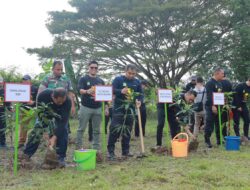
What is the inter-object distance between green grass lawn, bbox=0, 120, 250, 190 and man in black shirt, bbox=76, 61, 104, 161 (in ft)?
2.40

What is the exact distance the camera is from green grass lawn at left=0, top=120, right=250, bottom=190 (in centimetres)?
380

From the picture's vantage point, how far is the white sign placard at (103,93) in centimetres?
520

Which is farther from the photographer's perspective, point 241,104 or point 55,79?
point 241,104

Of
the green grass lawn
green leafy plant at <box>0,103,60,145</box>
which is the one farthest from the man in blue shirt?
green leafy plant at <box>0,103,60,145</box>

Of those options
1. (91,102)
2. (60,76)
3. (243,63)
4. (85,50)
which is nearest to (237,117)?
(91,102)

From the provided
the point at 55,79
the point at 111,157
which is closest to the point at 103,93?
the point at 55,79

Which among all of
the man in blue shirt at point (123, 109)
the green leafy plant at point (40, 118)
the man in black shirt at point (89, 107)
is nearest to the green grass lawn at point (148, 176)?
the man in blue shirt at point (123, 109)

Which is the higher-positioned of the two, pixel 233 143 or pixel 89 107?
pixel 89 107

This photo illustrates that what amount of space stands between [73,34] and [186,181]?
50.8 feet

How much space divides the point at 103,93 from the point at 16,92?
1419mm

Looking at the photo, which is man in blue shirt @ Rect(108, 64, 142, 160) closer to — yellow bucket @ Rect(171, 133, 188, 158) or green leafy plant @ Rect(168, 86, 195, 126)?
yellow bucket @ Rect(171, 133, 188, 158)

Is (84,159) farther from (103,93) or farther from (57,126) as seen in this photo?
(103,93)

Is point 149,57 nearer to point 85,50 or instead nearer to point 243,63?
point 85,50

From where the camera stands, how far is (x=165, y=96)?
6.08 meters
